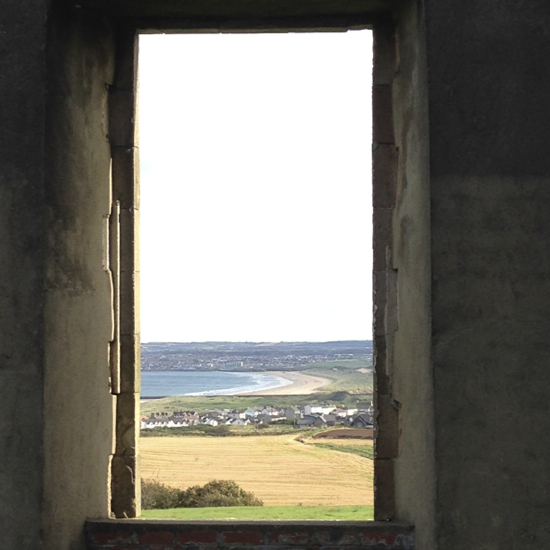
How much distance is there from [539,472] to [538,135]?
58.8 inches

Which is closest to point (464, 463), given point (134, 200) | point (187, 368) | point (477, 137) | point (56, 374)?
point (477, 137)

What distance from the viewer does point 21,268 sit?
3.29 m

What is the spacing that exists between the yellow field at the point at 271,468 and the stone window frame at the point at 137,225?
339 inches

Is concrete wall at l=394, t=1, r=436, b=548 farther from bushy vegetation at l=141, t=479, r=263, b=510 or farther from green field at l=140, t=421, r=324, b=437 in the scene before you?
green field at l=140, t=421, r=324, b=437

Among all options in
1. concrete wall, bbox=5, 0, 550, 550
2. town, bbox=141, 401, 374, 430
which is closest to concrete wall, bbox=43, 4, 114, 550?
concrete wall, bbox=5, 0, 550, 550

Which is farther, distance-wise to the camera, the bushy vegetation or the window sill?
the bushy vegetation

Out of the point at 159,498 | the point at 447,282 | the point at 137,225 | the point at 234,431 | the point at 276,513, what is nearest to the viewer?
the point at 447,282

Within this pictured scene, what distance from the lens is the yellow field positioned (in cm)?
1452

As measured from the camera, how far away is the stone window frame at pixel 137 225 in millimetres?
3861

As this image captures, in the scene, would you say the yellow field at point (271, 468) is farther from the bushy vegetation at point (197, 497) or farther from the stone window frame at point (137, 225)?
the stone window frame at point (137, 225)

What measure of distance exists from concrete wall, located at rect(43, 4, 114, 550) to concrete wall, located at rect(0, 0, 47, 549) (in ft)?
0.21

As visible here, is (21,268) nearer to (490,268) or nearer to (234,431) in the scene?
(490,268)

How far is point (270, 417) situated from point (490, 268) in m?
31.6

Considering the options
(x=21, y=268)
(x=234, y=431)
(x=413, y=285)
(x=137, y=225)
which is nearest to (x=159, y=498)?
(x=137, y=225)
